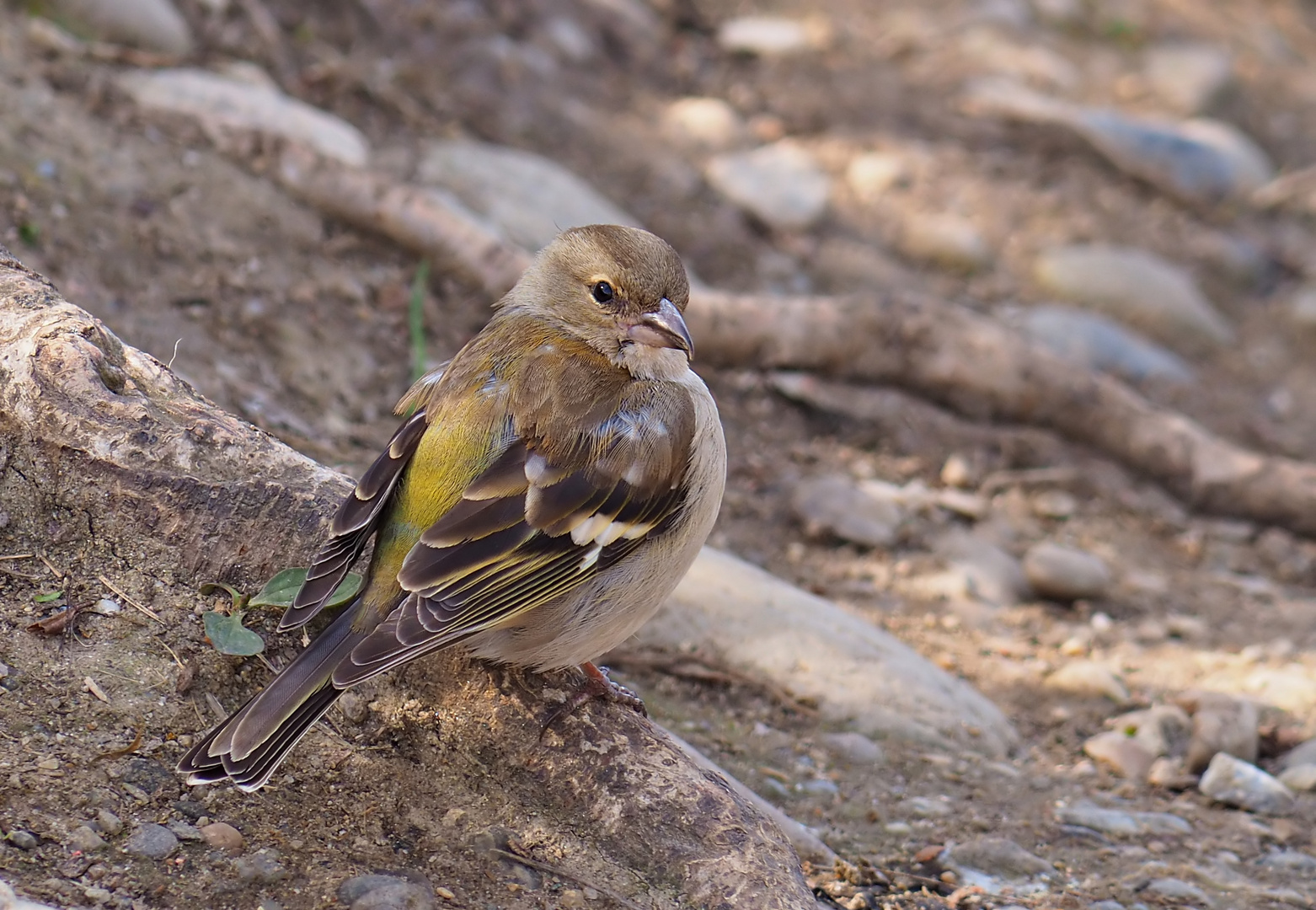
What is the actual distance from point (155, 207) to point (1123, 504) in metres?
4.80

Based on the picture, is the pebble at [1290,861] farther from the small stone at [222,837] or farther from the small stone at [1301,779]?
the small stone at [222,837]

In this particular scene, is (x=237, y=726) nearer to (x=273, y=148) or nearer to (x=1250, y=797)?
(x=1250, y=797)

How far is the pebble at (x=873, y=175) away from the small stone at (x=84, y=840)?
7168 mm

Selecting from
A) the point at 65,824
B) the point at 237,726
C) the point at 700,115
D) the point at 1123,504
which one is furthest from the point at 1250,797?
the point at 700,115

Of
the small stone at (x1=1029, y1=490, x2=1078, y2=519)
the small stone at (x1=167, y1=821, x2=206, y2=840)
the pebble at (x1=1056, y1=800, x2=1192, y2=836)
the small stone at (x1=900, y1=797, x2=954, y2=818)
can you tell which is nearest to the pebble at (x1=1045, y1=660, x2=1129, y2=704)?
the pebble at (x1=1056, y1=800, x2=1192, y2=836)

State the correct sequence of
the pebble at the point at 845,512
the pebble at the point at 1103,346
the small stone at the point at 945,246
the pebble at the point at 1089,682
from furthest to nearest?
the small stone at the point at 945,246, the pebble at the point at 1103,346, the pebble at the point at 845,512, the pebble at the point at 1089,682

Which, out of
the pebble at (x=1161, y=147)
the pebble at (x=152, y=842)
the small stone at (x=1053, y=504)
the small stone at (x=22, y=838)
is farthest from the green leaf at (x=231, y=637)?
the pebble at (x=1161, y=147)

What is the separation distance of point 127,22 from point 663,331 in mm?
4110

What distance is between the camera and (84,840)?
2658 millimetres

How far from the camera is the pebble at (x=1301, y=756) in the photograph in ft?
15.2

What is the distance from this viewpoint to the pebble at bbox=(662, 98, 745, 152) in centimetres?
889

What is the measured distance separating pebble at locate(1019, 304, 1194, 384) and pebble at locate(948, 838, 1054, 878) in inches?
178

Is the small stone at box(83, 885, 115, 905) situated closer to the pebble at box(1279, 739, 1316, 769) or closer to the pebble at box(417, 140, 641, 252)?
the pebble at box(1279, 739, 1316, 769)

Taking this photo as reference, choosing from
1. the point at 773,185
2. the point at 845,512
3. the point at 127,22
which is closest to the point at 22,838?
the point at 845,512
